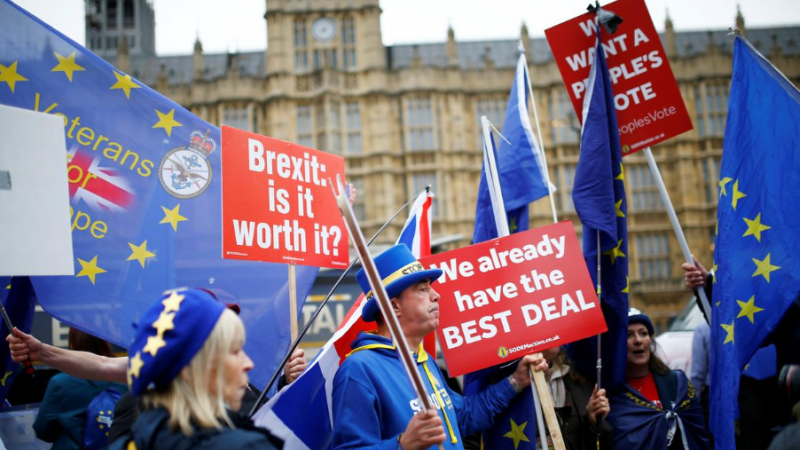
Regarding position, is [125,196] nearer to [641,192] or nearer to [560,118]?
[560,118]

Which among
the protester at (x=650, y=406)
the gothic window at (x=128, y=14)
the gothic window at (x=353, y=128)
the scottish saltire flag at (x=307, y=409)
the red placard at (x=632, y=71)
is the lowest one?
the protester at (x=650, y=406)

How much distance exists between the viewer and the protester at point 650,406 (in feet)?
13.1

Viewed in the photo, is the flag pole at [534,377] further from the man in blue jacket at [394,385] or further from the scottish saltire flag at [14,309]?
the scottish saltire flag at [14,309]

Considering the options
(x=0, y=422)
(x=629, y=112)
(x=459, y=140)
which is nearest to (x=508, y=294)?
(x=629, y=112)

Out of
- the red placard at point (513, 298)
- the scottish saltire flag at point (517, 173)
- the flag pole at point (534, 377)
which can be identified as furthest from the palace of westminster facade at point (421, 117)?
the red placard at point (513, 298)

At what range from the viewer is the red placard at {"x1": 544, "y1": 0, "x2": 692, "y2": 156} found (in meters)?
4.50

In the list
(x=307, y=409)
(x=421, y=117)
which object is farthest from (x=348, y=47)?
(x=307, y=409)

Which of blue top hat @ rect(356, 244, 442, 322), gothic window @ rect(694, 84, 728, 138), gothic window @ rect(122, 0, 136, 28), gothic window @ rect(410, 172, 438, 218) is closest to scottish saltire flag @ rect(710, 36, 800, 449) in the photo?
blue top hat @ rect(356, 244, 442, 322)

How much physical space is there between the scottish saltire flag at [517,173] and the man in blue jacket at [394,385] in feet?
4.72

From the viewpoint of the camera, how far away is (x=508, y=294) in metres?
3.84

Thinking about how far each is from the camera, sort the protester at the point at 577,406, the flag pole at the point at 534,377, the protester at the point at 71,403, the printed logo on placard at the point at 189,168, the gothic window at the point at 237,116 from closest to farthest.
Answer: the flag pole at the point at 534,377
the protester at the point at 71,403
the protester at the point at 577,406
the printed logo on placard at the point at 189,168
the gothic window at the point at 237,116

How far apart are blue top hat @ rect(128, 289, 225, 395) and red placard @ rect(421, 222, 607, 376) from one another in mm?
2017

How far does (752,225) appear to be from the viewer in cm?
394

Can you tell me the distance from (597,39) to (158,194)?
8.96 ft
